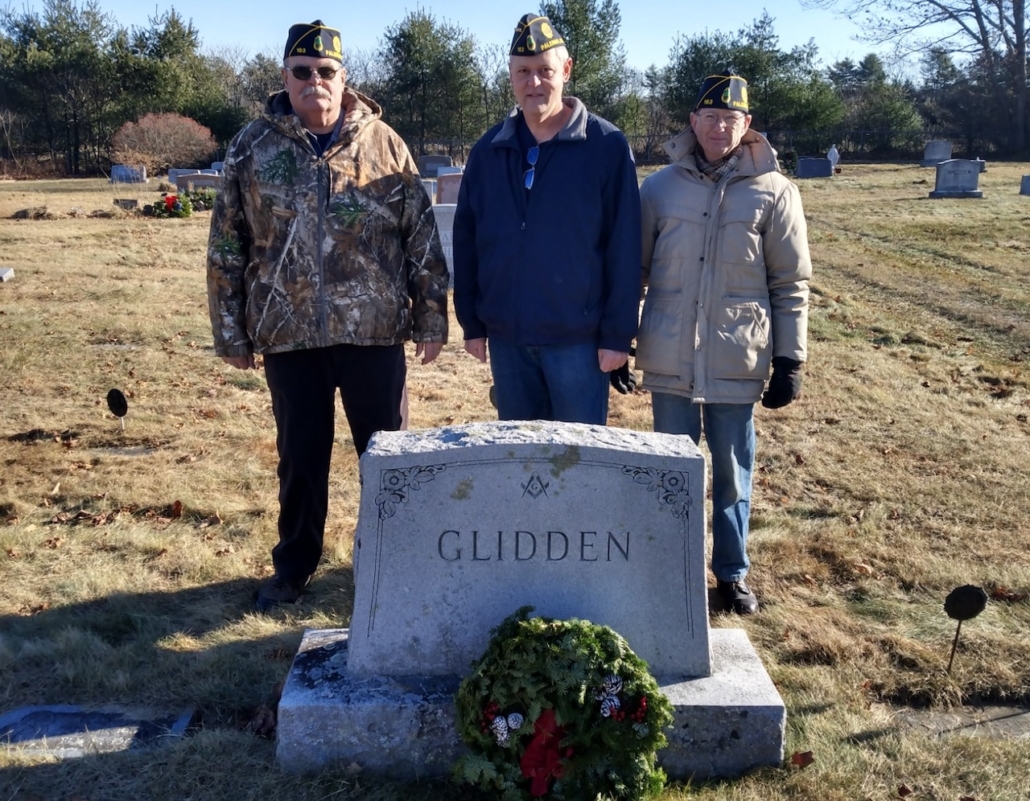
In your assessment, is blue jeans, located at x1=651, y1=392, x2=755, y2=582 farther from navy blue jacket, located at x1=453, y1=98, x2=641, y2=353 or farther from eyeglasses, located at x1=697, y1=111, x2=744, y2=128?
eyeglasses, located at x1=697, y1=111, x2=744, y2=128

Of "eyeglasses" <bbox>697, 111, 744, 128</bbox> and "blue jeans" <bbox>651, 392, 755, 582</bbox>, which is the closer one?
"eyeglasses" <bbox>697, 111, 744, 128</bbox>

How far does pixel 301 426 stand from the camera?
11.6 ft

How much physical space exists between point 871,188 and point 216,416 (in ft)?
72.6

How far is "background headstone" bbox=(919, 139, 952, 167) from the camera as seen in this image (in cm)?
3212

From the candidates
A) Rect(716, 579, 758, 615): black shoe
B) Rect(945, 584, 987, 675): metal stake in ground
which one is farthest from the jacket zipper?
Rect(945, 584, 987, 675): metal stake in ground

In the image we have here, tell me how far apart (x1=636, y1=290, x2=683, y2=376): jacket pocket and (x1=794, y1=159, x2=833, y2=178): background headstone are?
27404 millimetres

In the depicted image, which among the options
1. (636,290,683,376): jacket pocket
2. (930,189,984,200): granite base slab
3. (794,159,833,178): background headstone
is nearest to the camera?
(636,290,683,376): jacket pocket

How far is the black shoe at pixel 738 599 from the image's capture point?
371cm

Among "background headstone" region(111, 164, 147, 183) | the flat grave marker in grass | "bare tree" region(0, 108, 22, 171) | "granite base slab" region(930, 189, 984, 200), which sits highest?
"bare tree" region(0, 108, 22, 171)

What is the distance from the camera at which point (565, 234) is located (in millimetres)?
3199

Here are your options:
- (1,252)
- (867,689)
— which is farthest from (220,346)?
(1,252)

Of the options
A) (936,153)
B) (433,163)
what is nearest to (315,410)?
(433,163)

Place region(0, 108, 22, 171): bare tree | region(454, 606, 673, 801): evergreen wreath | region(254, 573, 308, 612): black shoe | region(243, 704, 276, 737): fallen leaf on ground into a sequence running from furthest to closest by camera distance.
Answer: region(0, 108, 22, 171): bare tree, region(254, 573, 308, 612): black shoe, region(243, 704, 276, 737): fallen leaf on ground, region(454, 606, 673, 801): evergreen wreath

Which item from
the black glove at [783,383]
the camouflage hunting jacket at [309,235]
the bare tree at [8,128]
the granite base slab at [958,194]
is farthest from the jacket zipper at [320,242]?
the bare tree at [8,128]
